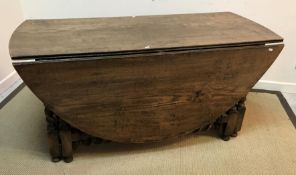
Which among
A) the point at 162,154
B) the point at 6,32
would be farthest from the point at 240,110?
the point at 6,32

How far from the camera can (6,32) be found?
2027mm

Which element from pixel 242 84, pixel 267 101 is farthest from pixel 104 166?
pixel 267 101

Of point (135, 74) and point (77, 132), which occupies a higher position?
point (135, 74)

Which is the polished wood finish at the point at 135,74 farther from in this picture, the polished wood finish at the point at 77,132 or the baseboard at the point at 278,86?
the baseboard at the point at 278,86

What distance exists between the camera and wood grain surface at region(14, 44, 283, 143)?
120 centimetres

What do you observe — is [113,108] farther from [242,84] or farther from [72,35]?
[242,84]

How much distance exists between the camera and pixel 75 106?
1.27 meters

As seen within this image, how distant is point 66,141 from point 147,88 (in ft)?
1.49

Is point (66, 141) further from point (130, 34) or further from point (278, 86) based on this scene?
point (278, 86)

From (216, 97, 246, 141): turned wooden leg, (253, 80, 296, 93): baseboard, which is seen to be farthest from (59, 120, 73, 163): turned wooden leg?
(253, 80, 296, 93): baseboard

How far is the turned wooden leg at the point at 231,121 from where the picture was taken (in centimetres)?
156

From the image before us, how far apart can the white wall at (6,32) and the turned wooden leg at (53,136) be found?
824 mm

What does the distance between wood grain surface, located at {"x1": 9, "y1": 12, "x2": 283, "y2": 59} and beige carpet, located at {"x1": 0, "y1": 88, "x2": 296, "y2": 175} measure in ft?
1.84

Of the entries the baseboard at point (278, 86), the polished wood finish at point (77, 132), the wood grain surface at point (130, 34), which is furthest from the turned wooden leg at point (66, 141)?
the baseboard at point (278, 86)
